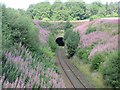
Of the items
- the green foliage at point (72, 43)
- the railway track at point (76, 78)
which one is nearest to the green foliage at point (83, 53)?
the green foliage at point (72, 43)

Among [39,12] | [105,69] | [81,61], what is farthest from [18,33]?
[39,12]

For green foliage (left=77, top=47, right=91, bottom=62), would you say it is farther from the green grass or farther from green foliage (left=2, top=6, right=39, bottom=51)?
green foliage (left=2, top=6, right=39, bottom=51)

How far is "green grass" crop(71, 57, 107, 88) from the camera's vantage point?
16.6m

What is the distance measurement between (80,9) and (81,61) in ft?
147

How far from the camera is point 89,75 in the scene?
19.9 m

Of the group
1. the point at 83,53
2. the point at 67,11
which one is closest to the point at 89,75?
the point at 83,53

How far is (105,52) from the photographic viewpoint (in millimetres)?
20156

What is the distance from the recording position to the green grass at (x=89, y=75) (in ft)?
54.6

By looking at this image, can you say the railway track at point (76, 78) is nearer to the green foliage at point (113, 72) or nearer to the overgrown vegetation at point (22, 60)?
the green foliage at point (113, 72)

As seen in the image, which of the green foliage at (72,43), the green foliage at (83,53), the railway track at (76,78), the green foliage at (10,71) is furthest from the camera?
the green foliage at (72,43)

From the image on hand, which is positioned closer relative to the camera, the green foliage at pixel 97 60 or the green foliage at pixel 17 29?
the green foliage at pixel 17 29

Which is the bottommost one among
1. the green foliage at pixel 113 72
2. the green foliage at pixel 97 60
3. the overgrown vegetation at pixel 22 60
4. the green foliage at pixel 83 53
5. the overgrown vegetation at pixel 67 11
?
the overgrown vegetation at pixel 67 11

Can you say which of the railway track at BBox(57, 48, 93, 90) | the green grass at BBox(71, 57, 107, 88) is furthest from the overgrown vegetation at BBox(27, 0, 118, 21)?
the railway track at BBox(57, 48, 93, 90)

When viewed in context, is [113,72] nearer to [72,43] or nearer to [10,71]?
[10,71]
